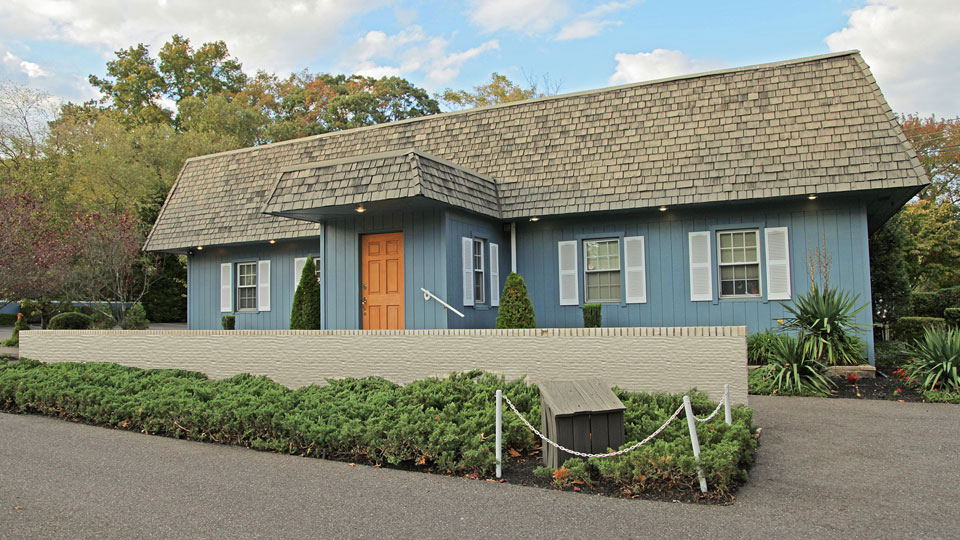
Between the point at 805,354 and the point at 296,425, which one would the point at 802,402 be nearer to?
the point at 805,354

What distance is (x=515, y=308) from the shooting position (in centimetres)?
1181

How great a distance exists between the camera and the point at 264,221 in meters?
16.8

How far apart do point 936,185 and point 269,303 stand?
3424 cm

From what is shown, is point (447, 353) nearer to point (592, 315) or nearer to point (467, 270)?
point (467, 270)

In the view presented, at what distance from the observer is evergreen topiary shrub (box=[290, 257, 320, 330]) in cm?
1412

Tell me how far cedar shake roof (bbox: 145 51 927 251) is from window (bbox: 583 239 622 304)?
104 centimetres

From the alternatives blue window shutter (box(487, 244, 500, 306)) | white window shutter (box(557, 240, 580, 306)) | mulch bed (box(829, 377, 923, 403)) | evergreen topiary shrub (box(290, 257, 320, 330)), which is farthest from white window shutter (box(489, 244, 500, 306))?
mulch bed (box(829, 377, 923, 403))

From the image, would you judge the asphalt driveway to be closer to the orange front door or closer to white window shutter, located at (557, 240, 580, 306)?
the orange front door

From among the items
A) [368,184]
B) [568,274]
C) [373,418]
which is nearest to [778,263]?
[568,274]

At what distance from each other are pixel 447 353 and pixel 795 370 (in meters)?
5.22

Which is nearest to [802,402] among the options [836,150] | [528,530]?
[836,150]

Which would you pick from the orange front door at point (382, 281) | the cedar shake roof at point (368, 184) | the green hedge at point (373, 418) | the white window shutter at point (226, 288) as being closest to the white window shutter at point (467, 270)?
the cedar shake roof at point (368, 184)

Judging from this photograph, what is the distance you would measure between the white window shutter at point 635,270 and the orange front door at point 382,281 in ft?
14.4

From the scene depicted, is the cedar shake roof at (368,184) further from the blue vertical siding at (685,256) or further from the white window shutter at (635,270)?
the white window shutter at (635,270)
